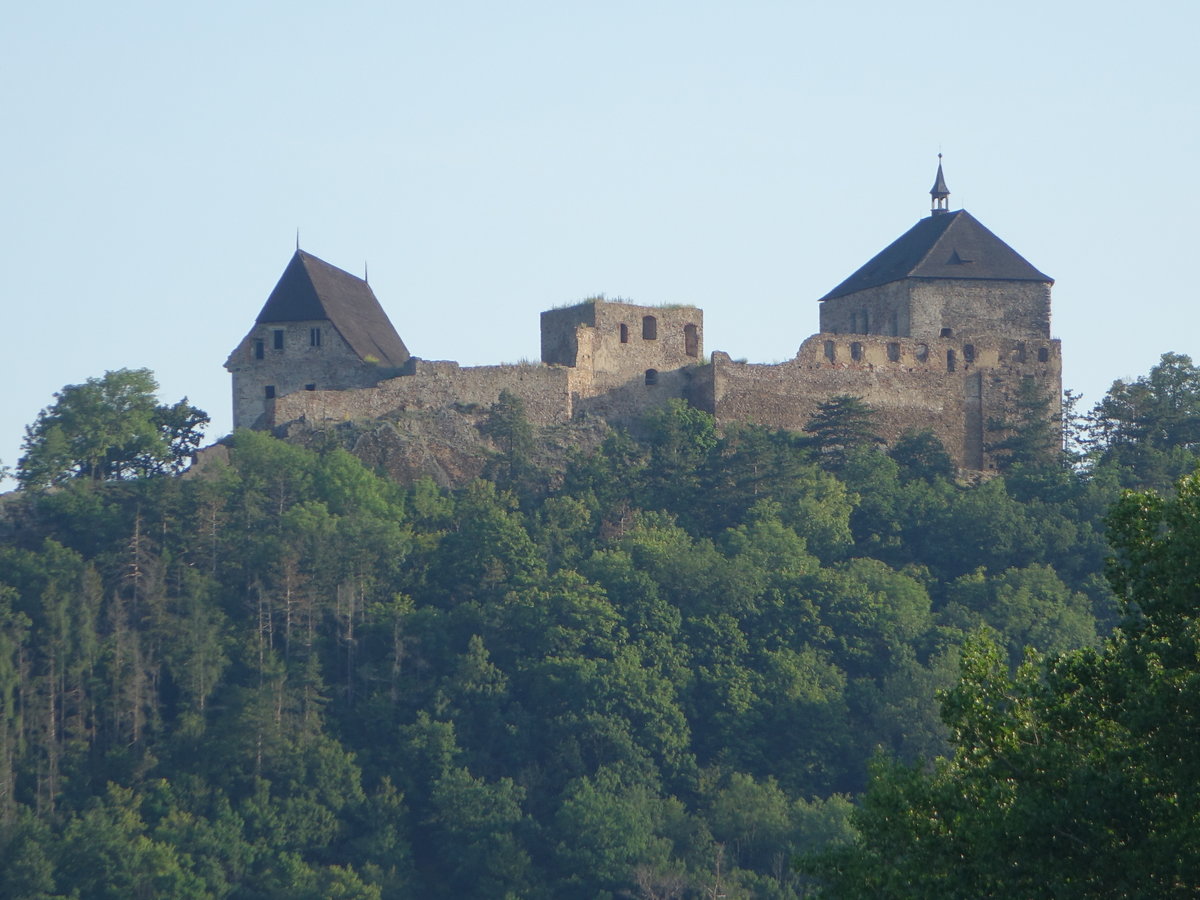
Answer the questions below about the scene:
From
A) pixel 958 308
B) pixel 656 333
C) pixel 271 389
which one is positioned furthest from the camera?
pixel 958 308

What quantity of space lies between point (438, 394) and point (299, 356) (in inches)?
136

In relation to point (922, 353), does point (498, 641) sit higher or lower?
lower

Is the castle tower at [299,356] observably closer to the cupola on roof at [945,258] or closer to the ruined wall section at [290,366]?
the ruined wall section at [290,366]

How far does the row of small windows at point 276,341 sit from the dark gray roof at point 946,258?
1266cm

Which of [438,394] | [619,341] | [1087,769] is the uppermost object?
[619,341]

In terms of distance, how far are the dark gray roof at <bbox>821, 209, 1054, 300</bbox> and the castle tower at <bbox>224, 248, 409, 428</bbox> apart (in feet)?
37.5

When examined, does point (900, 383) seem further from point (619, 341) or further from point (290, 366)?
point (290, 366)

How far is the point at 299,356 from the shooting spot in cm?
5047

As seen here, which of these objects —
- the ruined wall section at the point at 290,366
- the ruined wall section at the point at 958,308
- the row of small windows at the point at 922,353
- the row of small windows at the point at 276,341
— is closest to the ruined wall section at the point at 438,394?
the ruined wall section at the point at 290,366

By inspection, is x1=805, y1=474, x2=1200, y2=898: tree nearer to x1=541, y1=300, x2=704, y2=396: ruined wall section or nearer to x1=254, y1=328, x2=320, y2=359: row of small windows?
x1=541, y1=300, x2=704, y2=396: ruined wall section

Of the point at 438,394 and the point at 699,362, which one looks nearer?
the point at 438,394

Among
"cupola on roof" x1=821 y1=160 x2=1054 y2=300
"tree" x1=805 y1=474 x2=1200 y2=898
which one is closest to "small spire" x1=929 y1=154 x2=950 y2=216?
"cupola on roof" x1=821 y1=160 x2=1054 y2=300

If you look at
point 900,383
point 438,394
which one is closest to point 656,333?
point 438,394

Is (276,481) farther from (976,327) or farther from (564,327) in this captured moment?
(976,327)
